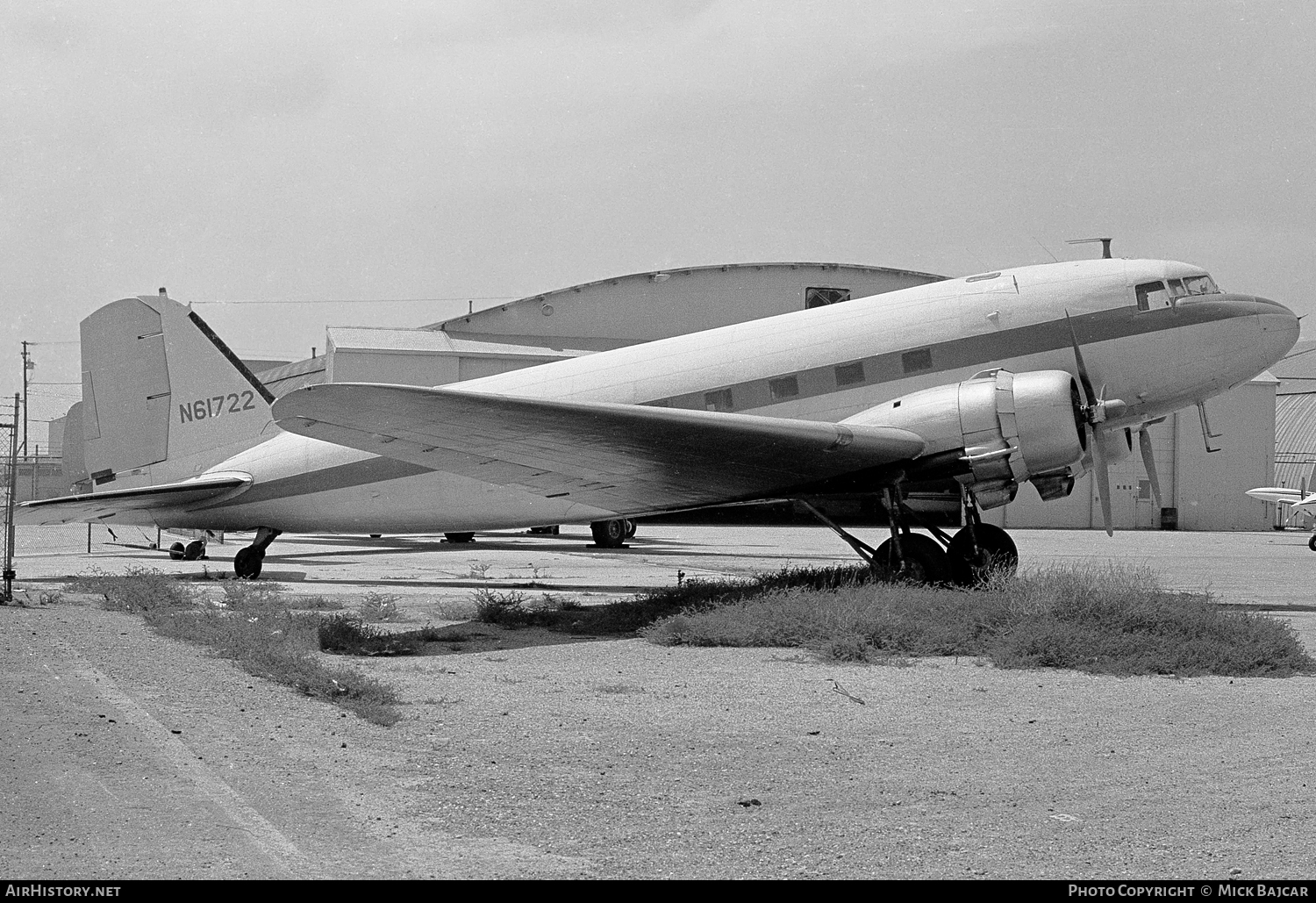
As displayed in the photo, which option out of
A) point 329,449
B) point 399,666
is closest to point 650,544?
point 329,449

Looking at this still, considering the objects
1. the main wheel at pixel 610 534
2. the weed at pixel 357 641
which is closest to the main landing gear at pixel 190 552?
the main wheel at pixel 610 534

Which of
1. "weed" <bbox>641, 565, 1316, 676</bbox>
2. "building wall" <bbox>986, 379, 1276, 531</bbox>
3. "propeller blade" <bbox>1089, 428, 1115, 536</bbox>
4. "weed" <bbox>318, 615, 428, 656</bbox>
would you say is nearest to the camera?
"weed" <bbox>641, 565, 1316, 676</bbox>

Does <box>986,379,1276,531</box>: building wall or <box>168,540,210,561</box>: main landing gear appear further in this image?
<box>986,379,1276,531</box>: building wall

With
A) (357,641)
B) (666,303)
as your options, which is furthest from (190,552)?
(666,303)

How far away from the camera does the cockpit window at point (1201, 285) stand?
1381cm

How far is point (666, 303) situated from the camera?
43438 mm

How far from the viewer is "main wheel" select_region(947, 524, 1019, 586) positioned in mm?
13570

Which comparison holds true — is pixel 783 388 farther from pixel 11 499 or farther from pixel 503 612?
pixel 11 499

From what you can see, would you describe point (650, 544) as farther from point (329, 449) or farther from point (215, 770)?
point (215, 770)

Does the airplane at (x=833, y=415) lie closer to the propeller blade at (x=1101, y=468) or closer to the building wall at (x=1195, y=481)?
the propeller blade at (x=1101, y=468)

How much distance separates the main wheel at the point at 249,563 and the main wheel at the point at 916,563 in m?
9.62

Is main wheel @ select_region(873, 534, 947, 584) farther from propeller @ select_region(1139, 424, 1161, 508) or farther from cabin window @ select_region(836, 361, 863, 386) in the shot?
propeller @ select_region(1139, 424, 1161, 508)

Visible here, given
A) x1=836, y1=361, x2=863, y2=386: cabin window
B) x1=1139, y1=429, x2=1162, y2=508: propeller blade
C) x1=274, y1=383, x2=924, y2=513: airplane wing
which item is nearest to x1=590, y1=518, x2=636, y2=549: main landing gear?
x1=274, y1=383, x2=924, y2=513: airplane wing

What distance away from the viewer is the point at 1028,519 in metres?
48.3
